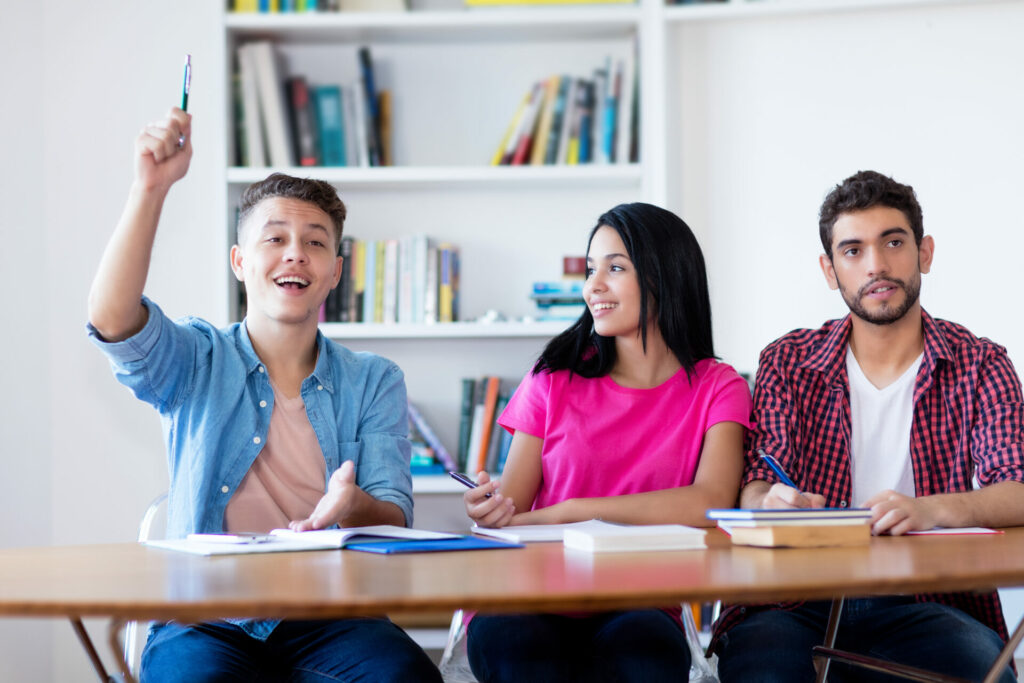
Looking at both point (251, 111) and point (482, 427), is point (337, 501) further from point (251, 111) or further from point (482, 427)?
point (251, 111)

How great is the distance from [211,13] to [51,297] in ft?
3.26

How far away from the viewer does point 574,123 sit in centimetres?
321

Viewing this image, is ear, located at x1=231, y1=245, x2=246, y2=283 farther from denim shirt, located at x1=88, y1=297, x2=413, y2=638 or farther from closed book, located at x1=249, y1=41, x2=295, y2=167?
closed book, located at x1=249, y1=41, x2=295, y2=167

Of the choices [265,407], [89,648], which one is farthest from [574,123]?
[89,648]

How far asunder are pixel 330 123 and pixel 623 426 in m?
1.75

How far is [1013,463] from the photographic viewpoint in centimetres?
167

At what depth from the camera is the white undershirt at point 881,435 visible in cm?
182

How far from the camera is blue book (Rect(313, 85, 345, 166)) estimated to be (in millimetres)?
3186

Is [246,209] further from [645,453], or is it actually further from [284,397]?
[645,453]

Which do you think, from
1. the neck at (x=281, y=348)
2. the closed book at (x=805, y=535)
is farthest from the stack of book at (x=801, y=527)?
the neck at (x=281, y=348)

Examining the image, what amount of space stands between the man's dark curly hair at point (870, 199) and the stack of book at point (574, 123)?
1.28 meters

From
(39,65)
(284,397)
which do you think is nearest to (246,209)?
(284,397)

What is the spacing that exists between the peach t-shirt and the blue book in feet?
5.14

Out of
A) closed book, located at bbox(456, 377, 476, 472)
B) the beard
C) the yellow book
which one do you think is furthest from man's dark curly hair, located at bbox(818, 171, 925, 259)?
closed book, located at bbox(456, 377, 476, 472)
